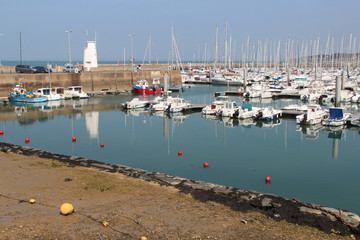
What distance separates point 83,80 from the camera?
5419 centimetres

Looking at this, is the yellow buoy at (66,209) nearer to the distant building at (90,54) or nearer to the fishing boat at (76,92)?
the fishing boat at (76,92)

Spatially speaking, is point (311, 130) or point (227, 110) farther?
point (227, 110)

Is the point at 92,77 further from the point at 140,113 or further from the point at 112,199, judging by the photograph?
the point at 112,199

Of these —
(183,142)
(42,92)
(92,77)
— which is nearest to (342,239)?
(183,142)

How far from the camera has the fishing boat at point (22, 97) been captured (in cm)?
4394

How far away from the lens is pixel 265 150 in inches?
857

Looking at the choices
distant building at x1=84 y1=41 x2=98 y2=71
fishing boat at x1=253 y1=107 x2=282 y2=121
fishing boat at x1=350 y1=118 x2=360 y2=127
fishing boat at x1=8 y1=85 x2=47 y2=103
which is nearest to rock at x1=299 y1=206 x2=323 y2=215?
fishing boat at x1=350 y1=118 x2=360 y2=127

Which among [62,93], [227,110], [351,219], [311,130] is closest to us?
[351,219]

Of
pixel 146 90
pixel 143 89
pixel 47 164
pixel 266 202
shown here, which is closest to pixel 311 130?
pixel 266 202

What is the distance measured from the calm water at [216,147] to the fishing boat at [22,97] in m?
6.98

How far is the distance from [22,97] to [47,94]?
3420 mm

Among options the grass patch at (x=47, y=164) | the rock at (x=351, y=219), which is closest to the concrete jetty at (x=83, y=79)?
the grass patch at (x=47, y=164)

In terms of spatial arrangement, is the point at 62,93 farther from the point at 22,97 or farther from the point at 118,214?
the point at 118,214

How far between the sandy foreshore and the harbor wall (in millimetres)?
37904
